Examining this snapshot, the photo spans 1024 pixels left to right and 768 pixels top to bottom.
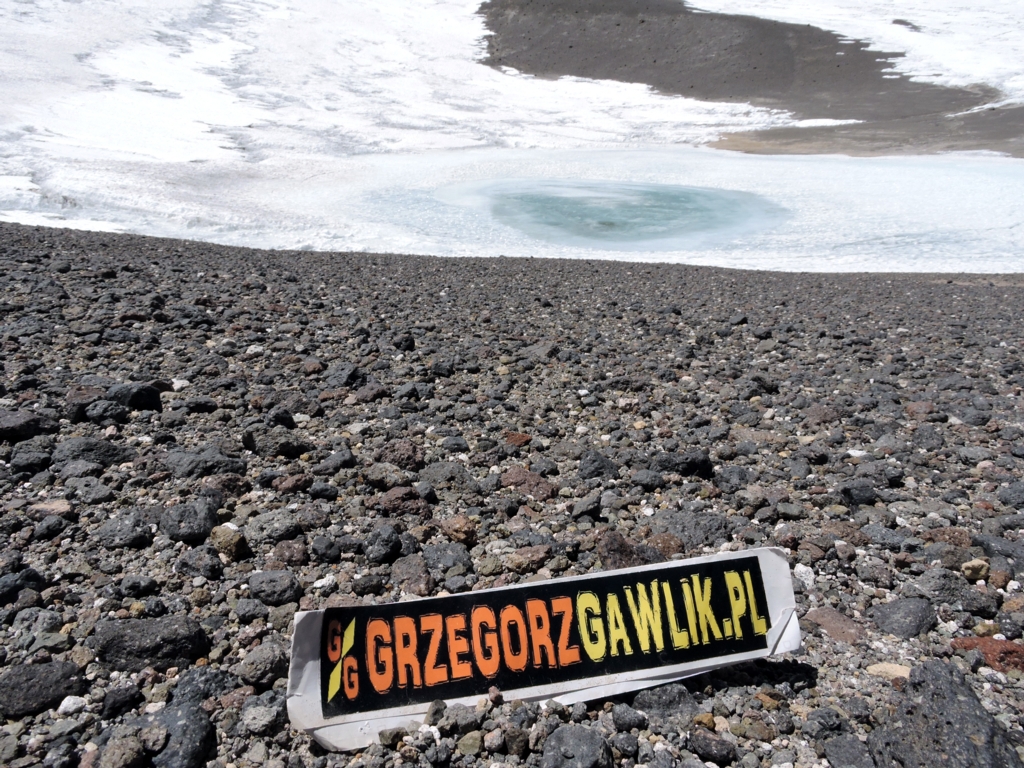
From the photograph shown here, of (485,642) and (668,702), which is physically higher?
(485,642)

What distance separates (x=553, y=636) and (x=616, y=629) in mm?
176

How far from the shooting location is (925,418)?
3945 millimetres

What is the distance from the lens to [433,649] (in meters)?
1.87

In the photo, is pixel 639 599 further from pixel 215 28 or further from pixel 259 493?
pixel 215 28

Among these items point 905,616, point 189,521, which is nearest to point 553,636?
point 905,616

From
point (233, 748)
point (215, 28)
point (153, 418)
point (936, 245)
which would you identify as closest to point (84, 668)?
point (233, 748)

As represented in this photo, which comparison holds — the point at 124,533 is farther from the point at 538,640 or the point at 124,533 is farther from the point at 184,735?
the point at 538,640

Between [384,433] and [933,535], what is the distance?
238cm

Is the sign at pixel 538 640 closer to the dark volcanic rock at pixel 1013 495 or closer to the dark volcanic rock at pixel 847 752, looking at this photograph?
the dark volcanic rock at pixel 847 752

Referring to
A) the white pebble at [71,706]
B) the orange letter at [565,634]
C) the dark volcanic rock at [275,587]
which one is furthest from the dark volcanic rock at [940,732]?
the white pebble at [71,706]

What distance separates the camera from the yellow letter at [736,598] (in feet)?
6.63

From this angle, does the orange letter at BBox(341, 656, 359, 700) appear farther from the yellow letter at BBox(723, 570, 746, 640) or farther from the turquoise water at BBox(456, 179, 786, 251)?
the turquoise water at BBox(456, 179, 786, 251)

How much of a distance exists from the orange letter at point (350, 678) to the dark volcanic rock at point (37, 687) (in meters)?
0.68

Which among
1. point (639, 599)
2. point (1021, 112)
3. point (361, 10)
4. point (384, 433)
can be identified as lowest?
point (384, 433)
